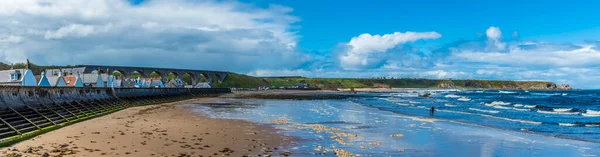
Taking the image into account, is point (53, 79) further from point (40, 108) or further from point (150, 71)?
point (150, 71)

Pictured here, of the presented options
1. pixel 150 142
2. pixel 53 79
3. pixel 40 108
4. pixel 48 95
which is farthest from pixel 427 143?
pixel 53 79

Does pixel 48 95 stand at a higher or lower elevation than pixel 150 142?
higher

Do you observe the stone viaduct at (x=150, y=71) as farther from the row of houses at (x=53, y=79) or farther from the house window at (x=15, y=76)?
the house window at (x=15, y=76)

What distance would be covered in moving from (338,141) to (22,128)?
46.6 feet

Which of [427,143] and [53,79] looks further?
[53,79]

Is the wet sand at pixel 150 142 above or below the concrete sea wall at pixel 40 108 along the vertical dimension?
below

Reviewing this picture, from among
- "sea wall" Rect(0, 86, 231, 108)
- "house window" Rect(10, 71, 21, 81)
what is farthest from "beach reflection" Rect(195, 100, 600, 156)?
"house window" Rect(10, 71, 21, 81)

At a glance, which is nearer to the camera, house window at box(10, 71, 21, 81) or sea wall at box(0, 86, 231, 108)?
sea wall at box(0, 86, 231, 108)

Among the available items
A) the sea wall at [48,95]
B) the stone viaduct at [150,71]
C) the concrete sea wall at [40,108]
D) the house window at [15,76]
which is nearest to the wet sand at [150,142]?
the concrete sea wall at [40,108]

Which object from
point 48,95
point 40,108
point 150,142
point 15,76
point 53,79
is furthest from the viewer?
point 53,79

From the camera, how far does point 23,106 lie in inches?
913

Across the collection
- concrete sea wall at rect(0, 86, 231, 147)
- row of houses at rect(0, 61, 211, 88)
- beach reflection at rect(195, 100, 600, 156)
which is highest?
row of houses at rect(0, 61, 211, 88)

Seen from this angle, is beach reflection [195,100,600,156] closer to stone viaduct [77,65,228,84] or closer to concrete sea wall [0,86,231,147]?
concrete sea wall [0,86,231,147]

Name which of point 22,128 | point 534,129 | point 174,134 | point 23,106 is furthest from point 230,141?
point 534,129
